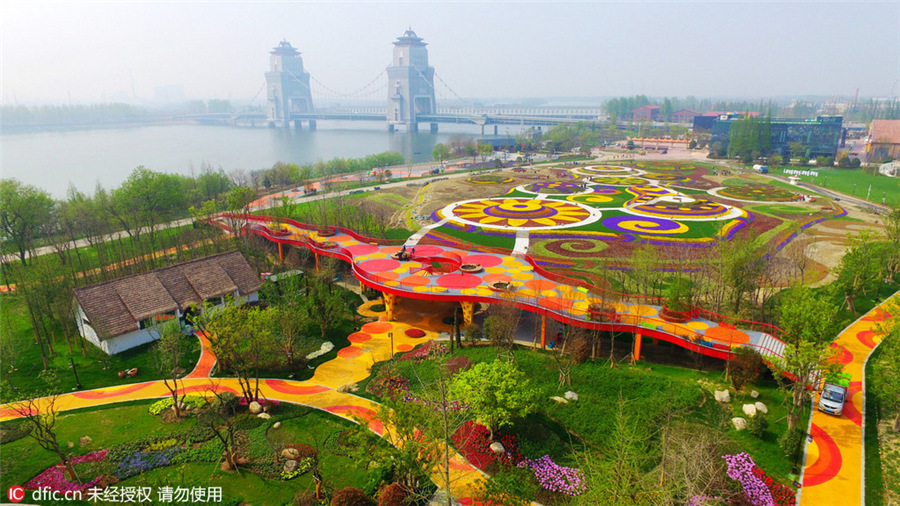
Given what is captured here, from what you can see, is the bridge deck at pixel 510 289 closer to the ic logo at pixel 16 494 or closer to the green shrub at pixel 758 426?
the green shrub at pixel 758 426

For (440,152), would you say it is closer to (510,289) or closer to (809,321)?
(510,289)

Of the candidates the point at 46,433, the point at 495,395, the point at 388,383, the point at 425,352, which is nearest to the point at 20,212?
the point at 46,433

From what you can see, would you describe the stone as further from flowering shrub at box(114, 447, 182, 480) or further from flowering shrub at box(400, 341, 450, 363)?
flowering shrub at box(114, 447, 182, 480)

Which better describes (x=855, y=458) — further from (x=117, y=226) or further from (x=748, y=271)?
(x=117, y=226)

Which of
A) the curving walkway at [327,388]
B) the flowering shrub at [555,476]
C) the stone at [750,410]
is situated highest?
the stone at [750,410]

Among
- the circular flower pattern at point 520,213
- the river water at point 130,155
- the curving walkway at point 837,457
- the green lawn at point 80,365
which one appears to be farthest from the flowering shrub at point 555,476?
the river water at point 130,155

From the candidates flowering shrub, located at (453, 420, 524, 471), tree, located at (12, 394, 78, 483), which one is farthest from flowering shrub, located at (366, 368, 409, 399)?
tree, located at (12, 394, 78, 483)

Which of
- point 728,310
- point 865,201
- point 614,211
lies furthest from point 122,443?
point 865,201
